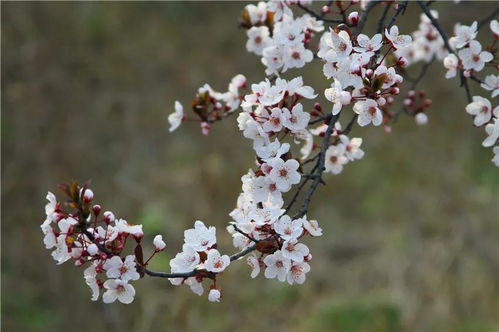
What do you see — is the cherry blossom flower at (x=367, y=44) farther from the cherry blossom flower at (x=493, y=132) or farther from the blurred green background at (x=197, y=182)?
the blurred green background at (x=197, y=182)

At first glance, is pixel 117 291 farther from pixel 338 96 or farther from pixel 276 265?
pixel 338 96

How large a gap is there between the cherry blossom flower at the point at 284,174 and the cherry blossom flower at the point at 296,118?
0.09 meters

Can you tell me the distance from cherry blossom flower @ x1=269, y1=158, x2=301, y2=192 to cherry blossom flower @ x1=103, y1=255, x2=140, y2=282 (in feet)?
0.99

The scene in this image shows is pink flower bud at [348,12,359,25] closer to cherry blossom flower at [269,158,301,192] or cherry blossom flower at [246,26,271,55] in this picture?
cherry blossom flower at [269,158,301,192]

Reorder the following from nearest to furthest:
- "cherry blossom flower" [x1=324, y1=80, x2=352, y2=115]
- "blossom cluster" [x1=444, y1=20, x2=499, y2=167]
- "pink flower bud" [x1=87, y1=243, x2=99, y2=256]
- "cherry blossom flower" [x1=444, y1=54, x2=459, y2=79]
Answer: "pink flower bud" [x1=87, y1=243, x2=99, y2=256], "cherry blossom flower" [x1=324, y1=80, x2=352, y2=115], "blossom cluster" [x1=444, y1=20, x2=499, y2=167], "cherry blossom flower" [x1=444, y1=54, x2=459, y2=79]

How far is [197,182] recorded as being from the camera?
382cm

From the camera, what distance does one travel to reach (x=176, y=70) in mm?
4172

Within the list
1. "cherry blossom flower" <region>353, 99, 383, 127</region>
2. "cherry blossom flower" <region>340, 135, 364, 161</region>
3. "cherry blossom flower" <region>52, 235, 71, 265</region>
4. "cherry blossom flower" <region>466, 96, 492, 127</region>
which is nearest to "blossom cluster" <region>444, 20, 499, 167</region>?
"cherry blossom flower" <region>466, 96, 492, 127</region>

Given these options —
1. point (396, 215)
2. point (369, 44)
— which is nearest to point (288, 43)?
point (369, 44)

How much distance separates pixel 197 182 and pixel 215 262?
2671 millimetres

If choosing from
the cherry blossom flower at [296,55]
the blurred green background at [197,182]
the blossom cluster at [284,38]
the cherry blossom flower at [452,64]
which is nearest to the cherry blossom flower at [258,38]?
the blossom cluster at [284,38]

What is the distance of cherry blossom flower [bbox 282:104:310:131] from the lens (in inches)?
49.2


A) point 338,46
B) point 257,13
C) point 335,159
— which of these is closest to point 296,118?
point 338,46

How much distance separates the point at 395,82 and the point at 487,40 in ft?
10.7
